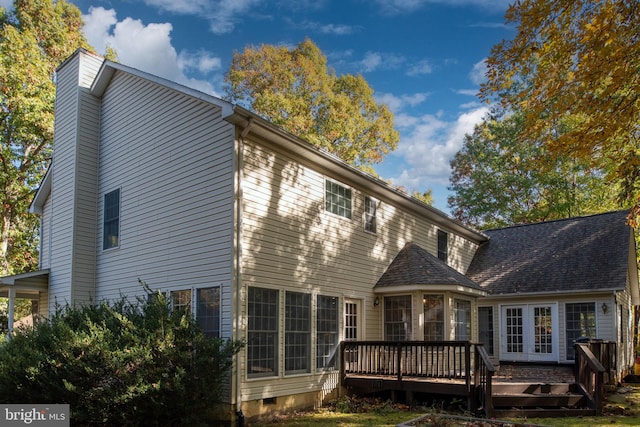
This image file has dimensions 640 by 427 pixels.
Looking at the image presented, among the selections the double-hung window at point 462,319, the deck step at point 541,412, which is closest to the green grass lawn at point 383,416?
the deck step at point 541,412

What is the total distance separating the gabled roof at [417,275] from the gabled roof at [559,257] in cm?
420

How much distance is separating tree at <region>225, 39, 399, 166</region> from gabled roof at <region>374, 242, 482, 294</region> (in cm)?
1294

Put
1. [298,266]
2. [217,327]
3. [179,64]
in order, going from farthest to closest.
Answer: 1. [179,64]
2. [298,266]
3. [217,327]

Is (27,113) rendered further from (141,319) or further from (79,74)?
(141,319)

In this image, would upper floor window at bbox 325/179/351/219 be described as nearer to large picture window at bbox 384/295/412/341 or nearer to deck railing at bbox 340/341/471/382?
large picture window at bbox 384/295/412/341

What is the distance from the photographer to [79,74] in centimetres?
1375

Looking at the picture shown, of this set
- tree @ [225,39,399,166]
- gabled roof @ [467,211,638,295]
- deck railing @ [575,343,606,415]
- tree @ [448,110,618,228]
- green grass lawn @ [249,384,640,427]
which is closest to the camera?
green grass lawn @ [249,384,640,427]

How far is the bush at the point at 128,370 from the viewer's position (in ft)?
25.5

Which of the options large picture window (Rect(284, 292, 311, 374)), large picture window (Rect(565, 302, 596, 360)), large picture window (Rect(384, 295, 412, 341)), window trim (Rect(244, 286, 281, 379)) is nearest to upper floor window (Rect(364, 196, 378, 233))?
large picture window (Rect(384, 295, 412, 341))

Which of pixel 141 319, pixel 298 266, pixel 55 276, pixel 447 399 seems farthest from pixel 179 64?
pixel 447 399

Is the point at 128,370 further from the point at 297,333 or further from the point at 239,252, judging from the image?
the point at 297,333

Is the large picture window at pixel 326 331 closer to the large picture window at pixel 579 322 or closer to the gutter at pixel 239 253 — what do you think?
the gutter at pixel 239 253

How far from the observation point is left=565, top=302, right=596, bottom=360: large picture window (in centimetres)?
1568

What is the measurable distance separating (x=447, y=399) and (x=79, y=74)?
12.2 m
